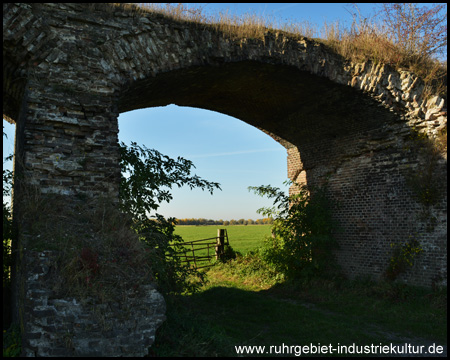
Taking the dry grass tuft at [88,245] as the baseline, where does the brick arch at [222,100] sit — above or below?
above

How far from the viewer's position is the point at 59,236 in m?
4.89

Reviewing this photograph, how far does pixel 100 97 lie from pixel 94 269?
320 cm

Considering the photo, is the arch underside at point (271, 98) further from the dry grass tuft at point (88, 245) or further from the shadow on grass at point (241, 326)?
the shadow on grass at point (241, 326)

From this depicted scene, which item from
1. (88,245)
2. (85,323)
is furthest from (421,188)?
(85,323)

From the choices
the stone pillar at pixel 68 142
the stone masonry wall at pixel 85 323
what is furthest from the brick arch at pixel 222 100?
the stone masonry wall at pixel 85 323

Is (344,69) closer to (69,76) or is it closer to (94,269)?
(69,76)

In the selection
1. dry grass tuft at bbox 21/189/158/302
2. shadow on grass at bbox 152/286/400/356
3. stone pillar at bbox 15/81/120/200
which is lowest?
shadow on grass at bbox 152/286/400/356

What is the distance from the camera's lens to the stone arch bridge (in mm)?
6090

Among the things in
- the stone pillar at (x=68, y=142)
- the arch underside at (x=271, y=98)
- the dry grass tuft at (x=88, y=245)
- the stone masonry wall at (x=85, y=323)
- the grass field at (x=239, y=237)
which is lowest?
the grass field at (x=239, y=237)

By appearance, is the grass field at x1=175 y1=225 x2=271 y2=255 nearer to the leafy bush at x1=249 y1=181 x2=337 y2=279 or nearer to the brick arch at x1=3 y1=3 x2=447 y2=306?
the leafy bush at x1=249 y1=181 x2=337 y2=279

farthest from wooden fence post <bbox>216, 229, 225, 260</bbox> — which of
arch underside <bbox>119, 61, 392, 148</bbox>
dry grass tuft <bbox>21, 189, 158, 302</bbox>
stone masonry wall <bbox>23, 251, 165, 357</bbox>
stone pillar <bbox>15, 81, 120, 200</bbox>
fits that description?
stone masonry wall <bbox>23, 251, 165, 357</bbox>

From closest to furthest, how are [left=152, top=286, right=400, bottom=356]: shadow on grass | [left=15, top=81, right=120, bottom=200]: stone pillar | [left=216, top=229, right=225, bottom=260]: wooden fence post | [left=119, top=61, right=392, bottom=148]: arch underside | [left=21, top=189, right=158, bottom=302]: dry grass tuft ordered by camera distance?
[left=21, top=189, right=158, bottom=302]: dry grass tuft → [left=152, top=286, right=400, bottom=356]: shadow on grass → [left=15, top=81, right=120, bottom=200]: stone pillar → [left=119, top=61, right=392, bottom=148]: arch underside → [left=216, top=229, right=225, bottom=260]: wooden fence post

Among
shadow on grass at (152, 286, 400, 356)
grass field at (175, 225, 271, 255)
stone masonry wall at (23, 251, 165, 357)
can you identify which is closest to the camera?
stone masonry wall at (23, 251, 165, 357)

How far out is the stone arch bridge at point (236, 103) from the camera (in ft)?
20.0
